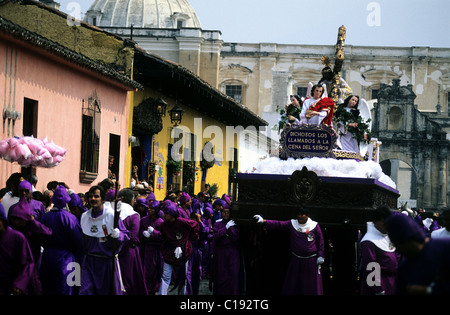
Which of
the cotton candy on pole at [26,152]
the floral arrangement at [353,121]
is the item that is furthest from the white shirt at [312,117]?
the cotton candy on pole at [26,152]

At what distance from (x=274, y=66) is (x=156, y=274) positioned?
4480cm

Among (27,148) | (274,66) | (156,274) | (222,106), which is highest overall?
(274,66)

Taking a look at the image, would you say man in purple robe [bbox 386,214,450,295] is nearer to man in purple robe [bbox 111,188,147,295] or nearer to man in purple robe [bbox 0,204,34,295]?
man in purple robe [bbox 0,204,34,295]

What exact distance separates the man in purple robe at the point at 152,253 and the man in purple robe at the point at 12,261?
455cm

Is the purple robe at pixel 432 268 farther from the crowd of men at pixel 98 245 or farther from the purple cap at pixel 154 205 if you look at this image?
the purple cap at pixel 154 205

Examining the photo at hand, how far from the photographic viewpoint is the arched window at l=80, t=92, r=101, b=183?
723 inches

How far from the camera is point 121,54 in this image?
A: 2050 cm

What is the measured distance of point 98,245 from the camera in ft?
34.7

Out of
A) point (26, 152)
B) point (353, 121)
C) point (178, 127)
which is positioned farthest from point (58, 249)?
point (178, 127)

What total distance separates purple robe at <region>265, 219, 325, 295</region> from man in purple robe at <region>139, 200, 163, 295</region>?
7.99ft

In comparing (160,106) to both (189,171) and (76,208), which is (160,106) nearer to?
(189,171)
